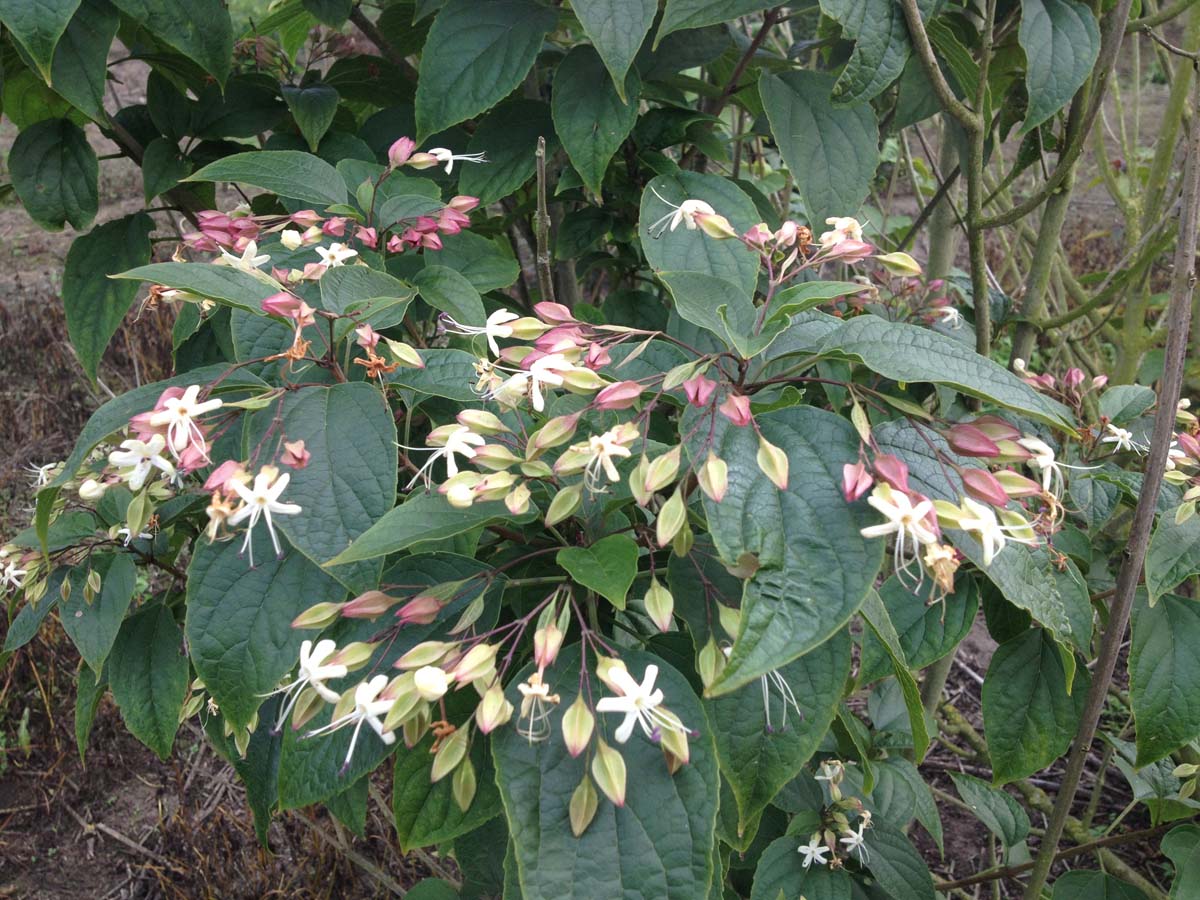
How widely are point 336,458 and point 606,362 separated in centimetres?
20

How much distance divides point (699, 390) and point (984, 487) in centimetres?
18

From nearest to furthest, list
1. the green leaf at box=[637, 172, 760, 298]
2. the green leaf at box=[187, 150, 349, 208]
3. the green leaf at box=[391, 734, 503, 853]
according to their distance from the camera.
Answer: the green leaf at box=[391, 734, 503, 853], the green leaf at box=[637, 172, 760, 298], the green leaf at box=[187, 150, 349, 208]

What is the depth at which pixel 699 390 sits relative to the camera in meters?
0.59

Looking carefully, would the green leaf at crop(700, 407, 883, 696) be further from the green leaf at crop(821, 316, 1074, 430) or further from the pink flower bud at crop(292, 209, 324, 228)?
the pink flower bud at crop(292, 209, 324, 228)

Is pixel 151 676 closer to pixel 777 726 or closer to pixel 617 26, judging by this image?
pixel 777 726

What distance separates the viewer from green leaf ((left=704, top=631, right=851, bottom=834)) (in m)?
0.64

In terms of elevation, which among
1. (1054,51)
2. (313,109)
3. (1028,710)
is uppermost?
(1054,51)

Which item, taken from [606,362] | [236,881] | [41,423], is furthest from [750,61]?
[41,423]

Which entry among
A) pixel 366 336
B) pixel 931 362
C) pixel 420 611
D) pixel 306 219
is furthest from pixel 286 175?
pixel 931 362

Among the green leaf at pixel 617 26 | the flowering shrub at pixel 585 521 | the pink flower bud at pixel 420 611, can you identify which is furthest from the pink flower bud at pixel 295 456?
the green leaf at pixel 617 26

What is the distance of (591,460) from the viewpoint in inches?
23.8

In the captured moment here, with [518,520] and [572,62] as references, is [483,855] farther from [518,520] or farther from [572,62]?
[572,62]

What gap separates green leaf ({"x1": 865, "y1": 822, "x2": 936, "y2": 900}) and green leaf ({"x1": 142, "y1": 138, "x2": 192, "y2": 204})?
1111mm

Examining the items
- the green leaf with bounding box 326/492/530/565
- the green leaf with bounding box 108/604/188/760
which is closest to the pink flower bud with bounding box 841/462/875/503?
the green leaf with bounding box 326/492/530/565
